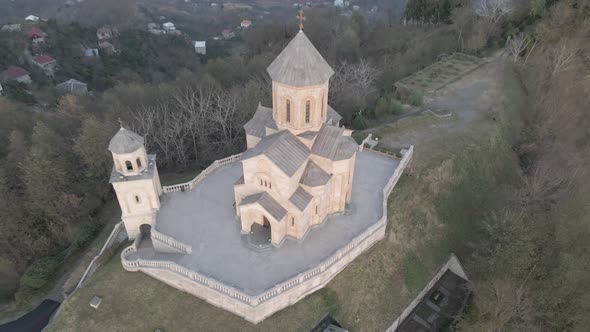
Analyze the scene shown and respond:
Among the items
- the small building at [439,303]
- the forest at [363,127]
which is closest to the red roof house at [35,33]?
the forest at [363,127]

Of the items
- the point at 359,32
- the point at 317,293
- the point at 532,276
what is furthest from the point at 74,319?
the point at 359,32

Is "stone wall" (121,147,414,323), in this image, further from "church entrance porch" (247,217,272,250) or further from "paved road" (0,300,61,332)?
"paved road" (0,300,61,332)

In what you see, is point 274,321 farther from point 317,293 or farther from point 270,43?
point 270,43

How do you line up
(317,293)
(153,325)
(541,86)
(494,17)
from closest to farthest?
(153,325) < (317,293) < (541,86) < (494,17)

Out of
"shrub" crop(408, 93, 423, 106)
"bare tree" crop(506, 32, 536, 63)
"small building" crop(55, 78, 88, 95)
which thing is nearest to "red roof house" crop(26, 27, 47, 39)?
"small building" crop(55, 78, 88, 95)

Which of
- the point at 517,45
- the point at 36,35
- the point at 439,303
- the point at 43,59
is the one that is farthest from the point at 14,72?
the point at 517,45

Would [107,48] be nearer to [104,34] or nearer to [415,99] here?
[104,34]
